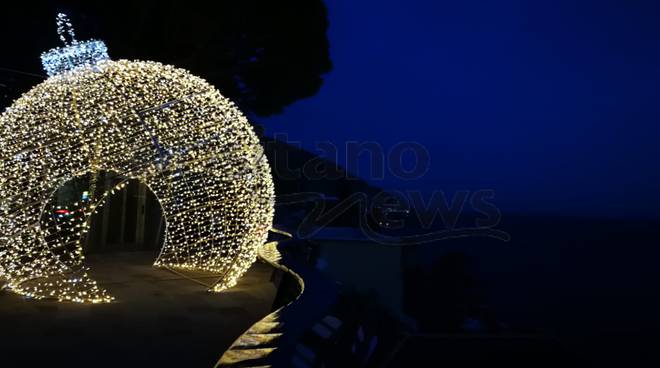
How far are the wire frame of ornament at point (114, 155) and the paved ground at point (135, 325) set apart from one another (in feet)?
0.96

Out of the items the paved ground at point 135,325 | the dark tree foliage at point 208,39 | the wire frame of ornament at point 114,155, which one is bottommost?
the paved ground at point 135,325

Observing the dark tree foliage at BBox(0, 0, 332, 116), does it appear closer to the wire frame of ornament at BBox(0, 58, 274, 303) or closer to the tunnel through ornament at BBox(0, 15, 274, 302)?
the tunnel through ornament at BBox(0, 15, 274, 302)

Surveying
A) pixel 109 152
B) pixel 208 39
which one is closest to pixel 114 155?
pixel 109 152

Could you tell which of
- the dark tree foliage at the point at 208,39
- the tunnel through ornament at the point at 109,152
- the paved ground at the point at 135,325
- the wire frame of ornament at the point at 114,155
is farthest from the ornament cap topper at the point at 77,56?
the dark tree foliage at the point at 208,39

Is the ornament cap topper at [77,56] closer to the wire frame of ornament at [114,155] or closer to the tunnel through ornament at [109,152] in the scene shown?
the tunnel through ornament at [109,152]

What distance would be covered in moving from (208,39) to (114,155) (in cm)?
519

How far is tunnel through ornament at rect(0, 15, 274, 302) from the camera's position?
14.7ft

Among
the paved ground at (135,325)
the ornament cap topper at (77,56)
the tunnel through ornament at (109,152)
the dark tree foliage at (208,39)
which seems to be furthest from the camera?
the dark tree foliage at (208,39)

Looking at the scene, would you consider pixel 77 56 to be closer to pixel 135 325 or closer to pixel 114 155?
pixel 114 155

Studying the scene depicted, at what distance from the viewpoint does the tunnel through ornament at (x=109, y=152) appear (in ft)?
14.7

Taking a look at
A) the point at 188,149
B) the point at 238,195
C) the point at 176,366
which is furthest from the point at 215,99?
the point at 176,366

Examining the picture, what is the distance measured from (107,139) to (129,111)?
380mm

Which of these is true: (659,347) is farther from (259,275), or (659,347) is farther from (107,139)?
(107,139)

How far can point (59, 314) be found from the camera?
4242 mm
